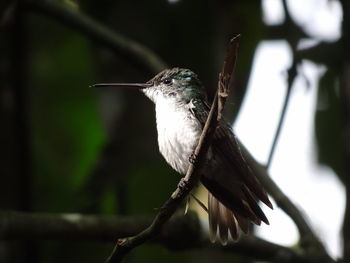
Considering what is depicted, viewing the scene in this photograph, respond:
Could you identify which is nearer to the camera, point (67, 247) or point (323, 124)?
point (67, 247)

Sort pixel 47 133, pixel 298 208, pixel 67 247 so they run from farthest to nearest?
pixel 47 133
pixel 67 247
pixel 298 208

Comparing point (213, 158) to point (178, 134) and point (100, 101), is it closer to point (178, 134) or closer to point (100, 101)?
point (178, 134)

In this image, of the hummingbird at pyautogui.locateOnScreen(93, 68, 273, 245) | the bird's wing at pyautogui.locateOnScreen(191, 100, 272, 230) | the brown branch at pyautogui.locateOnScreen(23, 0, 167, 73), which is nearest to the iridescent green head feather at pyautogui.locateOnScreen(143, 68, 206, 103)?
the hummingbird at pyautogui.locateOnScreen(93, 68, 273, 245)

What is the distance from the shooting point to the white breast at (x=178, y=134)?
15.0 ft

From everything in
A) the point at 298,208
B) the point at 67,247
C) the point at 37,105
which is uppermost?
the point at 37,105

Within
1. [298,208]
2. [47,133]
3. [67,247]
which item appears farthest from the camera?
[47,133]

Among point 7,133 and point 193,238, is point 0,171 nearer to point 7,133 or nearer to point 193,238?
point 7,133

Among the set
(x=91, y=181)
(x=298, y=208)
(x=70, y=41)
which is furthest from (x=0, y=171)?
(x=298, y=208)

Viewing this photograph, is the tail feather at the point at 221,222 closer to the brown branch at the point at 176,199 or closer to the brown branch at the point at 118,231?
the brown branch at the point at 118,231

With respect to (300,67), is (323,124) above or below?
below

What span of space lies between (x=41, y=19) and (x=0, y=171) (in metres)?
1.25

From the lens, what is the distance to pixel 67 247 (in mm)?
5758

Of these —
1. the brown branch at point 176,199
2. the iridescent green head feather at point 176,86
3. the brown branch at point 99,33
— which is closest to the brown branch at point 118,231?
the iridescent green head feather at point 176,86

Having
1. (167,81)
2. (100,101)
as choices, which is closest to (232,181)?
(167,81)
